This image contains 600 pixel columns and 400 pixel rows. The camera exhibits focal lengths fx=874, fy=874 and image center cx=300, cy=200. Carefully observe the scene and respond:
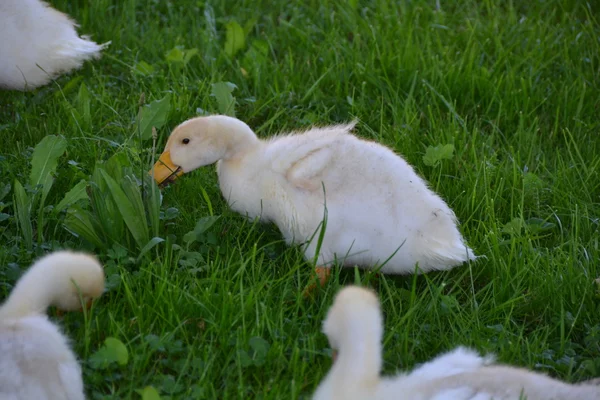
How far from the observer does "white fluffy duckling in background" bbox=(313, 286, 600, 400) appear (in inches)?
99.5

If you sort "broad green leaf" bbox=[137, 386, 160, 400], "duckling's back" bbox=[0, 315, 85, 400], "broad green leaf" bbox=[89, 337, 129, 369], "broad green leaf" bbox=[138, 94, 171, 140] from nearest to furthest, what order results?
1. "duckling's back" bbox=[0, 315, 85, 400]
2. "broad green leaf" bbox=[137, 386, 160, 400]
3. "broad green leaf" bbox=[89, 337, 129, 369]
4. "broad green leaf" bbox=[138, 94, 171, 140]

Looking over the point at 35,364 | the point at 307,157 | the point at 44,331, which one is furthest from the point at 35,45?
the point at 35,364

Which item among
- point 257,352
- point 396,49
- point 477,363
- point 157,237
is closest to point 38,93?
point 157,237

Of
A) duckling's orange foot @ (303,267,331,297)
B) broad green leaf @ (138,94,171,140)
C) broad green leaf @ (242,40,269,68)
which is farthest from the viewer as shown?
broad green leaf @ (242,40,269,68)

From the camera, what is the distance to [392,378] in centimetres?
278

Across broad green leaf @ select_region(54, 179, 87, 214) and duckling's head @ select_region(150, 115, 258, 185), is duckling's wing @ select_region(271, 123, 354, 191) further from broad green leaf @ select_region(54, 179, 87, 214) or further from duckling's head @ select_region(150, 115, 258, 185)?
broad green leaf @ select_region(54, 179, 87, 214)

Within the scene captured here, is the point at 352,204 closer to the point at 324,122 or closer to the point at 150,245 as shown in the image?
the point at 150,245

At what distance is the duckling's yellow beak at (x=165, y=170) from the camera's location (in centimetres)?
367

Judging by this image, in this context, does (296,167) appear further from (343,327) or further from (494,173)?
(494,173)

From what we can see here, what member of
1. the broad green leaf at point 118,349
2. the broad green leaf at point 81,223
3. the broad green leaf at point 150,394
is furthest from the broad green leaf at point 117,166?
the broad green leaf at point 150,394

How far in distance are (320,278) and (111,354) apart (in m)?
0.91

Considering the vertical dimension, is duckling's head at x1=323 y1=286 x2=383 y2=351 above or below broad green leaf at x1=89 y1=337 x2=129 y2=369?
above

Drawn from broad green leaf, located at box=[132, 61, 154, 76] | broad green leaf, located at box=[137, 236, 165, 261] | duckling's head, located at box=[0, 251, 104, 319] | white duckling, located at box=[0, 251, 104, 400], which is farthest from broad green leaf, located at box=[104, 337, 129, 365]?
broad green leaf, located at box=[132, 61, 154, 76]

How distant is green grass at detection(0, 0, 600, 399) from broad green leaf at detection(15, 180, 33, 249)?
6cm
